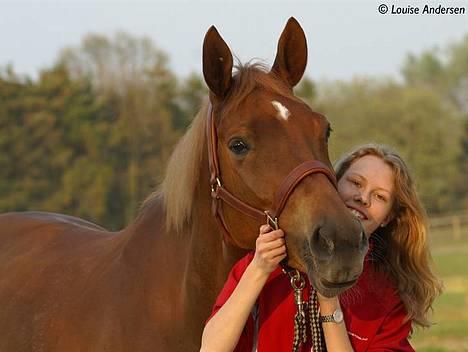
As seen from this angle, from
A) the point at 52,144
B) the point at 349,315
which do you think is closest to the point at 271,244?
the point at 349,315

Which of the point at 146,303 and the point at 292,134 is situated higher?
the point at 292,134

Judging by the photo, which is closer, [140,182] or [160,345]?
[160,345]

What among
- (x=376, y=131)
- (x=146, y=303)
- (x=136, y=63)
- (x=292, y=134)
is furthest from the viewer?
(x=376, y=131)

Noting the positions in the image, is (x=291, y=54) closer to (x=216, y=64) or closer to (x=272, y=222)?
(x=216, y=64)

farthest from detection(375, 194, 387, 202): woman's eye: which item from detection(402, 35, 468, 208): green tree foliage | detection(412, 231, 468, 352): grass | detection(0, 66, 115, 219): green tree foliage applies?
detection(402, 35, 468, 208): green tree foliage

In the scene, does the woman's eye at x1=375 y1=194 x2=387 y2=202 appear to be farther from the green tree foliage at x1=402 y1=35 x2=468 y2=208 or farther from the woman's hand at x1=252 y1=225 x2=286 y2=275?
the green tree foliage at x1=402 y1=35 x2=468 y2=208

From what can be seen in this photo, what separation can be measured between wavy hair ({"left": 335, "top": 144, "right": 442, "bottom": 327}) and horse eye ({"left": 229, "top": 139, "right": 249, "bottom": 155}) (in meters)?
0.62

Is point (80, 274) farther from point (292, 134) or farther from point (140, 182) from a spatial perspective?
point (140, 182)

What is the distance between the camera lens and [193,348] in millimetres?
3266

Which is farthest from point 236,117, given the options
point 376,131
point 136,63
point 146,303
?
point 376,131

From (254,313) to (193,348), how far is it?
0.35 m

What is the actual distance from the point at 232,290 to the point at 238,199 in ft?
1.15

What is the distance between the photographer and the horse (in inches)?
104

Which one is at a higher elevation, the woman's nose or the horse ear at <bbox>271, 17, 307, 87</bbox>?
the horse ear at <bbox>271, 17, 307, 87</bbox>
